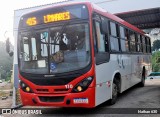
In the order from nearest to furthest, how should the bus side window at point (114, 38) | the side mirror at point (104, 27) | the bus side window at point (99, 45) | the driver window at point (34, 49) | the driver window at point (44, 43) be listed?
the bus side window at point (99, 45)
the driver window at point (44, 43)
the driver window at point (34, 49)
the side mirror at point (104, 27)
the bus side window at point (114, 38)

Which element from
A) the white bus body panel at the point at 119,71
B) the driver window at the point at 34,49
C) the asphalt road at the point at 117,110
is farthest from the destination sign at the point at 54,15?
the asphalt road at the point at 117,110

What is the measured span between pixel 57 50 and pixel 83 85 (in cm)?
121

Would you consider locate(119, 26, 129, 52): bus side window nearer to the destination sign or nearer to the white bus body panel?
the white bus body panel

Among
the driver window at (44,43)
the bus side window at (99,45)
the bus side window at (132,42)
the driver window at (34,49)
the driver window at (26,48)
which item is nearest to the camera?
the bus side window at (99,45)

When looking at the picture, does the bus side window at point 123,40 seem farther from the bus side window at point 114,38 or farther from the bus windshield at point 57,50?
the bus windshield at point 57,50

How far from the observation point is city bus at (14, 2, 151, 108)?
7.70m

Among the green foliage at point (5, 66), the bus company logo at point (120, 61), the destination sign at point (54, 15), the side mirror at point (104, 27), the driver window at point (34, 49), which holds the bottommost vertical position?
the green foliage at point (5, 66)

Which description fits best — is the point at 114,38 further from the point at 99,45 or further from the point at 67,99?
the point at 67,99

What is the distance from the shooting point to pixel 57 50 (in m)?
7.99

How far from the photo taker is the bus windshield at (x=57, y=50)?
306 inches

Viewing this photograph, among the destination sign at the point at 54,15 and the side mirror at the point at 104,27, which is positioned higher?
the destination sign at the point at 54,15

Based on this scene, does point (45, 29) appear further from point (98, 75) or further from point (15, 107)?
point (15, 107)

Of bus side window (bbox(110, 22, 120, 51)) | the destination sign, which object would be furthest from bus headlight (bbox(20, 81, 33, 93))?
bus side window (bbox(110, 22, 120, 51))

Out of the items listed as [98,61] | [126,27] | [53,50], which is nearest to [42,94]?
[53,50]
